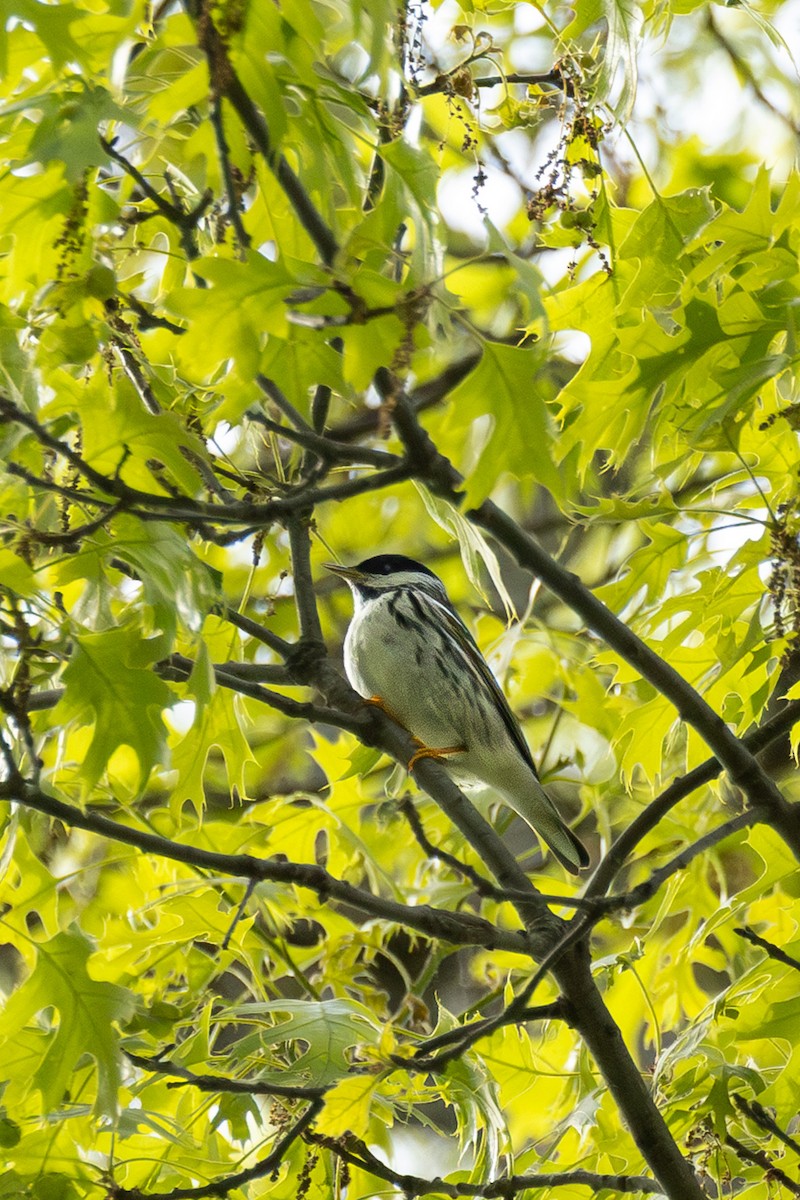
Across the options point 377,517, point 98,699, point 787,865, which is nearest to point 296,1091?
point 98,699

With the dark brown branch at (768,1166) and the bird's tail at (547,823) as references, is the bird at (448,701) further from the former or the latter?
the dark brown branch at (768,1166)

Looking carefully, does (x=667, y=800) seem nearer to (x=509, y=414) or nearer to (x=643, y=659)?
(x=643, y=659)

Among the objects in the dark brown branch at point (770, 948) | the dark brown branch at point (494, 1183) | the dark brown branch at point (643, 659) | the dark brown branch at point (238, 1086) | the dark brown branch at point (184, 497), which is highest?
the dark brown branch at point (184, 497)

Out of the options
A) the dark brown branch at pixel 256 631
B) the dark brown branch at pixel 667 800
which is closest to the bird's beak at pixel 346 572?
the dark brown branch at pixel 256 631

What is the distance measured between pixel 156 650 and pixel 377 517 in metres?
3.41

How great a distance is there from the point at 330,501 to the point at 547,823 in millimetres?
1529

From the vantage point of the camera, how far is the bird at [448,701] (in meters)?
3.42

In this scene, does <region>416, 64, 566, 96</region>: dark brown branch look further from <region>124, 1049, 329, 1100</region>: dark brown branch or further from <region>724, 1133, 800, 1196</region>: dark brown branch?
<region>724, 1133, 800, 1196</region>: dark brown branch

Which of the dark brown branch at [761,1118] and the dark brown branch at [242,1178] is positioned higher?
the dark brown branch at [242,1178]

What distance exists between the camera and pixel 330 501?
219 cm

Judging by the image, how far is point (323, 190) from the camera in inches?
66.1

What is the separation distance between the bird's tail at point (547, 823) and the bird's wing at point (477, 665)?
0.16m

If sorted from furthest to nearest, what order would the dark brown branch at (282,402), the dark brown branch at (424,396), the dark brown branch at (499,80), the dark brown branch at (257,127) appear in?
the dark brown branch at (424,396) < the dark brown branch at (499,80) < the dark brown branch at (282,402) < the dark brown branch at (257,127)

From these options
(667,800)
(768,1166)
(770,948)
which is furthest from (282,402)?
(768,1166)
